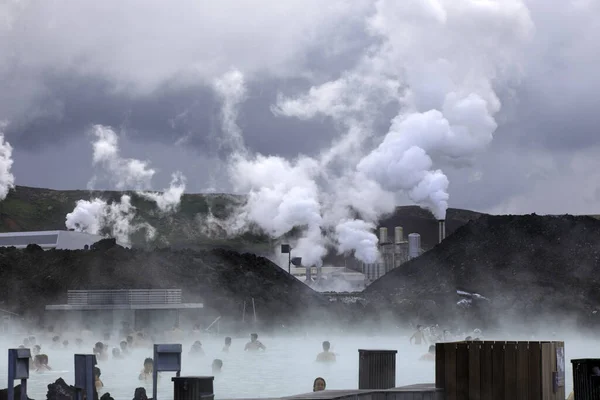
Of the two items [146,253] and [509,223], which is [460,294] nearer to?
[509,223]

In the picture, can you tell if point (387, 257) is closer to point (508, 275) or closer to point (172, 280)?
point (508, 275)

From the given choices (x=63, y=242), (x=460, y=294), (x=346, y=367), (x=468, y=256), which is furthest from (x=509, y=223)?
(x=346, y=367)

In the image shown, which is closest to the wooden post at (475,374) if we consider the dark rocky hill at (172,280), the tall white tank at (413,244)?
the dark rocky hill at (172,280)

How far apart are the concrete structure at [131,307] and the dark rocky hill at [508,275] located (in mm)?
25503

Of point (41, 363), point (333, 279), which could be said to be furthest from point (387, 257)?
point (41, 363)

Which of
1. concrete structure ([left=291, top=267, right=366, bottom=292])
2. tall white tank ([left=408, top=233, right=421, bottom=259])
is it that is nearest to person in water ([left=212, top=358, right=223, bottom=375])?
concrete structure ([left=291, top=267, right=366, bottom=292])

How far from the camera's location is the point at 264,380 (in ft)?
129

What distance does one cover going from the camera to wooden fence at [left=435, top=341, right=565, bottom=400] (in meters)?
14.0

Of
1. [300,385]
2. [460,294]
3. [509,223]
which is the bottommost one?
[300,385]

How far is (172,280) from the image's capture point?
80.2m

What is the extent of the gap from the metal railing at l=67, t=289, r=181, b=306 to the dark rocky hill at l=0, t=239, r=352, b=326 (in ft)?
18.3

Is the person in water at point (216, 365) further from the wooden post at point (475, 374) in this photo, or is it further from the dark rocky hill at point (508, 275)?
the dark rocky hill at point (508, 275)

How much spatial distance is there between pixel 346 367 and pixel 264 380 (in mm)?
5263

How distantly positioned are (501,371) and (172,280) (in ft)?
221
